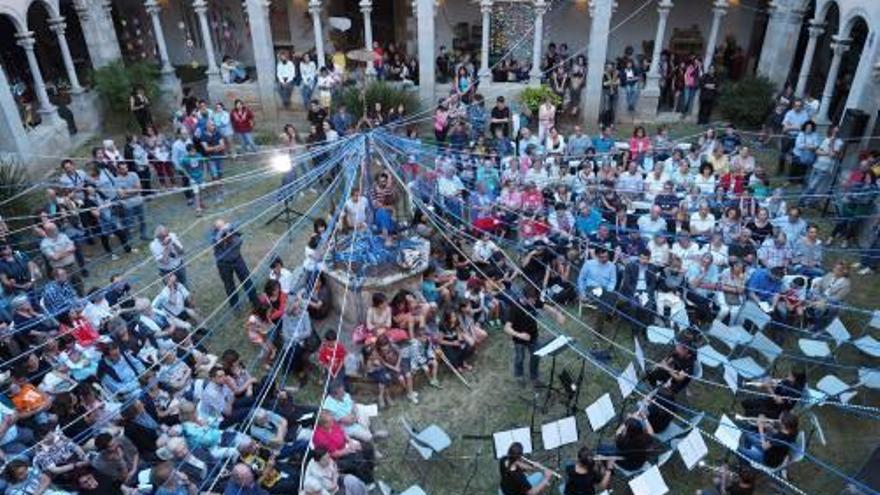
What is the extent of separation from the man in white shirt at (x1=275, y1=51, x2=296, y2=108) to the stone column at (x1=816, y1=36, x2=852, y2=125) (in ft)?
40.5

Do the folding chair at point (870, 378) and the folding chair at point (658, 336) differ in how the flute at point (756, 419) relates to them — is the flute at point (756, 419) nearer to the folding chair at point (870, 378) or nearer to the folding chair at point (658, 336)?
the folding chair at point (870, 378)

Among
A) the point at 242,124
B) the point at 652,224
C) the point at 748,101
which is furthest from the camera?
the point at 748,101

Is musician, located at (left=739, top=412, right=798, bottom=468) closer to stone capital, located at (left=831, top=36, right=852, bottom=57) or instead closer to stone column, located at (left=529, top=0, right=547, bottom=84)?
stone capital, located at (left=831, top=36, right=852, bottom=57)

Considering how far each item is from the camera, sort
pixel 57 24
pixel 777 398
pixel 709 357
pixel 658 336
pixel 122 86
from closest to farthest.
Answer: pixel 777 398 < pixel 709 357 < pixel 658 336 < pixel 57 24 < pixel 122 86

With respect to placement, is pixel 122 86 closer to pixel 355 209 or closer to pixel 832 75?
pixel 355 209

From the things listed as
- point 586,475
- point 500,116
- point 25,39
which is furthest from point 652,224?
point 25,39

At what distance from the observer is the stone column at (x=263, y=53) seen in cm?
1730

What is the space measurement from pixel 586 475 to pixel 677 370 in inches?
83.2

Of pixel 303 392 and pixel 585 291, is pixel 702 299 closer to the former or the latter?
pixel 585 291

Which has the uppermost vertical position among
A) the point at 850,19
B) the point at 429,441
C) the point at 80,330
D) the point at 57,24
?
the point at 57,24

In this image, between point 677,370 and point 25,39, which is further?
point 25,39

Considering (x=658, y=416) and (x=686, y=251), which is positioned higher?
(x=686, y=251)

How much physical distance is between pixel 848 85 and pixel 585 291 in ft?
31.5

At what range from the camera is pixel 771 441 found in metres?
7.36
